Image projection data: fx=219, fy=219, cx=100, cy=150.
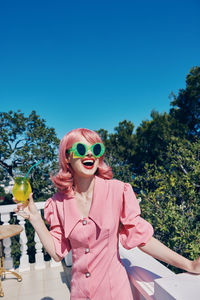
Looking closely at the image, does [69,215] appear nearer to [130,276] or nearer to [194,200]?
[130,276]

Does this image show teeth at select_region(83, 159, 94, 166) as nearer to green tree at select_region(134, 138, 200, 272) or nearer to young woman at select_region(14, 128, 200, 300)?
young woman at select_region(14, 128, 200, 300)

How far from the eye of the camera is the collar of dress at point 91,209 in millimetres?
1060

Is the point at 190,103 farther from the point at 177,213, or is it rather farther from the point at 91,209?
the point at 91,209

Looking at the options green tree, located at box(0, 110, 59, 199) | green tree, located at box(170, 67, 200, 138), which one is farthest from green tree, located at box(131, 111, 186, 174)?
green tree, located at box(0, 110, 59, 199)

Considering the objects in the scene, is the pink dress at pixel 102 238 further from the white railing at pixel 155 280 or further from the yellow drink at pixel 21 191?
the yellow drink at pixel 21 191

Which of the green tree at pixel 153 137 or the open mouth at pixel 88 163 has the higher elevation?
the green tree at pixel 153 137

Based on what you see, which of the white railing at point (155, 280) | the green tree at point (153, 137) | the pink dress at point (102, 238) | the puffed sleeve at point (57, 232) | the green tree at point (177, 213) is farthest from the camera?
the green tree at point (153, 137)

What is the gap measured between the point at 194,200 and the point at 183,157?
3.14 feet

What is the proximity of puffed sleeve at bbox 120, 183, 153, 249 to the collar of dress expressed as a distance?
4.6 inches

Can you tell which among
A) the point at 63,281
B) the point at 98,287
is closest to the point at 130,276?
the point at 98,287

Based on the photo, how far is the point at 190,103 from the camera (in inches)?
388

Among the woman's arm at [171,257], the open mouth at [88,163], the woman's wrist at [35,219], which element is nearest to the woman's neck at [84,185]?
the open mouth at [88,163]

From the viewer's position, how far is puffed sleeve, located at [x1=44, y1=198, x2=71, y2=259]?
114cm

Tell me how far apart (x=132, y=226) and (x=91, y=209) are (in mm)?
218
